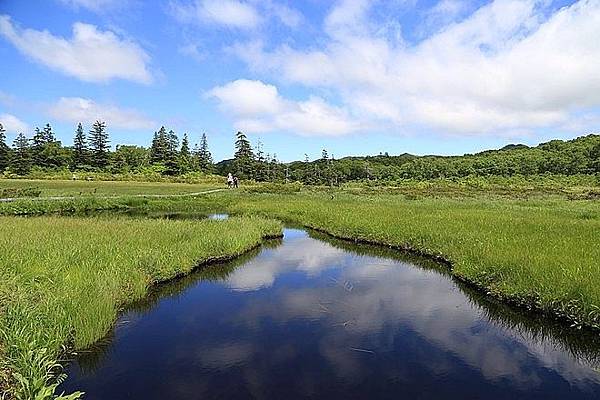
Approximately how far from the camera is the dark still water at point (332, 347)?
7.49 metres

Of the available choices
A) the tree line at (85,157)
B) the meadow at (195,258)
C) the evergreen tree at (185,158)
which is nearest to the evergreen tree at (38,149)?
the tree line at (85,157)

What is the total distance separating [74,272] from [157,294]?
240 cm

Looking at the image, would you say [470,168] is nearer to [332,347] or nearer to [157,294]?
[157,294]

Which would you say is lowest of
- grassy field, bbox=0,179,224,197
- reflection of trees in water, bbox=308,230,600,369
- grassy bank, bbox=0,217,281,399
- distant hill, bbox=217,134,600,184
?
reflection of trees in water, bbox=308,230,600,369

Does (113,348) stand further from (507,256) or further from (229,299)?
(507,256)

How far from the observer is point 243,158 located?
296 ft

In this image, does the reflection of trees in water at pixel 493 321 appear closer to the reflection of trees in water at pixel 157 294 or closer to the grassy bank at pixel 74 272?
the reflection of trees in water at pixel 157 294

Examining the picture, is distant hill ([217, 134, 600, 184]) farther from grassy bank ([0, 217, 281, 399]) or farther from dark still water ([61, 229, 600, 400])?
dark still water ([61, 229, 600, 400])

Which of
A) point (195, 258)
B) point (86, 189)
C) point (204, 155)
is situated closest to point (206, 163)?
point (204, 155)

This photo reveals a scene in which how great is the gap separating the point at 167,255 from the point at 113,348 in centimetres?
606

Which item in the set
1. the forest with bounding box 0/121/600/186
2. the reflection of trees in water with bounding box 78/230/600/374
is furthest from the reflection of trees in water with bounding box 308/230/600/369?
the forest with bounding box 0/121/600/186

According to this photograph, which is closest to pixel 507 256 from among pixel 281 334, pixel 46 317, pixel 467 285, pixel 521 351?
pixel 467 285

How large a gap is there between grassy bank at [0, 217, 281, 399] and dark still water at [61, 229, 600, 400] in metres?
0.66

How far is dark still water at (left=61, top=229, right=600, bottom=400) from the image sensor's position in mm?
7488
